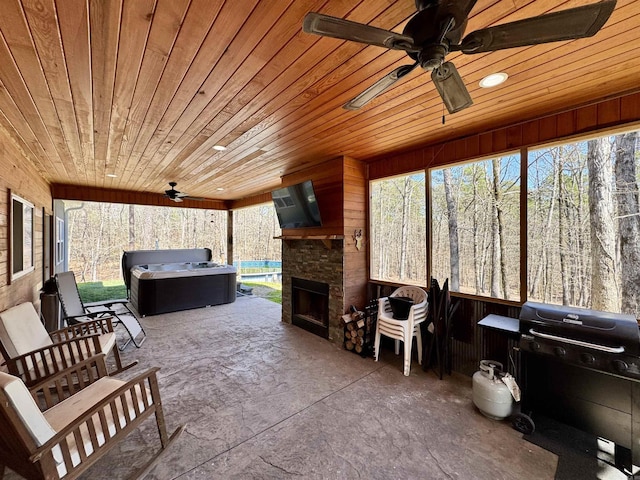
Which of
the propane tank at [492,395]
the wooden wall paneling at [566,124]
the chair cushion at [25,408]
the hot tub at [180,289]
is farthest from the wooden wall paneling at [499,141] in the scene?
the hot tub at [180,289]

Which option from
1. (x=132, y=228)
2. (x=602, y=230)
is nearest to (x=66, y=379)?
(x=602, y=230)

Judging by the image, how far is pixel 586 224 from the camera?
103 inches

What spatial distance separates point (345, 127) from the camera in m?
2.82

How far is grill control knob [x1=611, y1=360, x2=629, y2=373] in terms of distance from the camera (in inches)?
71.2

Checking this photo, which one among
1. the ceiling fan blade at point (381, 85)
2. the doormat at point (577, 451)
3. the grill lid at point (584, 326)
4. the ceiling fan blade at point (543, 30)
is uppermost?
the ceiling fan blade at point (381, 85)

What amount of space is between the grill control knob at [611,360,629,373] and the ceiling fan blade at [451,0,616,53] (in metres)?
2.07

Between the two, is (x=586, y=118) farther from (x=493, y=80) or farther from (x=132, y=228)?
(x=132, y=228)

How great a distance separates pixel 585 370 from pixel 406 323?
57.8 inches

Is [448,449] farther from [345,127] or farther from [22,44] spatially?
[22,44]

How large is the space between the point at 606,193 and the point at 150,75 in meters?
3.97

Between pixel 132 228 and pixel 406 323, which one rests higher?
pixel 132 228

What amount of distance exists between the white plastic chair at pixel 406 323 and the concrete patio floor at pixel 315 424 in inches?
10.5

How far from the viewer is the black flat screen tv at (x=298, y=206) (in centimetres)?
394

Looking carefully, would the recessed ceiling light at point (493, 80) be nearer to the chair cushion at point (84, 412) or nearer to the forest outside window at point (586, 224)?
the forest outside window at point (586, 224)
